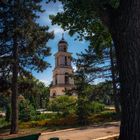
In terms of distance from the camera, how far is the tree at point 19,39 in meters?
22.7

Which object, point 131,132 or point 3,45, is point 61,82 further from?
point 131,132

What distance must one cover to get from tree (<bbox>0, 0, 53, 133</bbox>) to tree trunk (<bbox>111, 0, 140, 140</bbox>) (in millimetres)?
13801

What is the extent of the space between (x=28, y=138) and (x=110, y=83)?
89.3ft

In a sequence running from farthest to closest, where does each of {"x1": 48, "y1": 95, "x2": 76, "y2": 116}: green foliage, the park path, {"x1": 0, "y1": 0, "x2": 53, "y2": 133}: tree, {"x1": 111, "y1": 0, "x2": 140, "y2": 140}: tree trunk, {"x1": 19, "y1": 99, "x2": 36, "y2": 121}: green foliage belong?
{"x1": 48, "y1": 95, "x2": 76, "y2": 116}: green foliage
{"x1": 19, "y1": 99, "x2": 36, "y2": 121}: green foliage
{"x1": 0, "y1": 0, "x2": 53, "y2": 133}: tree
the park path
{"x1": 111, "y1": 0, "x2": 140, "y2": 140}: tree trunk

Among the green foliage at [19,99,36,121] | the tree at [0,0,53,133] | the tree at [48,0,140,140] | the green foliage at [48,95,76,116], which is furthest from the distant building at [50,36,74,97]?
the tree at [48,0,140,140]

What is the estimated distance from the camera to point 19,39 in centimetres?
2341

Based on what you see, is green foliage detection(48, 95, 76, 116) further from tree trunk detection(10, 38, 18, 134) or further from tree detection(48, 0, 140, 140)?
tree detection(48, 0, 140, 140)

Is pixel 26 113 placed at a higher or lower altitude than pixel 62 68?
lower

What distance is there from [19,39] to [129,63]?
50.4ft

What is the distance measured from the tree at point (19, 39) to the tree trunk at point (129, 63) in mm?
13801

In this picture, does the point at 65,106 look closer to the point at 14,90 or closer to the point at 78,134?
the point at 14,90

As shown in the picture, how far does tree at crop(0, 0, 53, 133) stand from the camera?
2270cm

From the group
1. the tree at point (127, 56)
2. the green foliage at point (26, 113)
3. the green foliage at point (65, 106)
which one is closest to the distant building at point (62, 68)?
the green foliage at point (65, 106)

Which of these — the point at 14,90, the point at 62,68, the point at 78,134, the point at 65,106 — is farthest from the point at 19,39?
the point at 62,68
